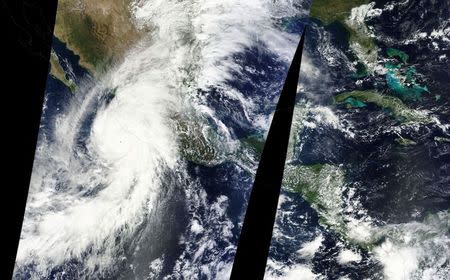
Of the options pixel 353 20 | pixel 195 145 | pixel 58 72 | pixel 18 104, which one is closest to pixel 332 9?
pixel 353 20

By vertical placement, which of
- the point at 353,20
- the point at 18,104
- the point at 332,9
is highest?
the point at 353,20

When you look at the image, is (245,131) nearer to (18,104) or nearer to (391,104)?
(391,104)

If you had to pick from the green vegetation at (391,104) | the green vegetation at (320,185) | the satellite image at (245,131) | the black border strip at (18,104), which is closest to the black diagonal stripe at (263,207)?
the black border strip at (18,104)

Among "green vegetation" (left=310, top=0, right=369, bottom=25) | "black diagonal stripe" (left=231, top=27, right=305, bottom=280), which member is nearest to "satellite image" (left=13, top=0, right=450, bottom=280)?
"green vegetation" (left=310, top=0, right=369, bottom=25)

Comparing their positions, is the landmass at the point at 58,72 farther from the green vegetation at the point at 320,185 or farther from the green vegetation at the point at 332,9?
the green vegetation at the point at 320,185

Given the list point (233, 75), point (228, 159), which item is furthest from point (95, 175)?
point (233, 75)

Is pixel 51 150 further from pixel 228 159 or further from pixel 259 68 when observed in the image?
pixel 259 68
